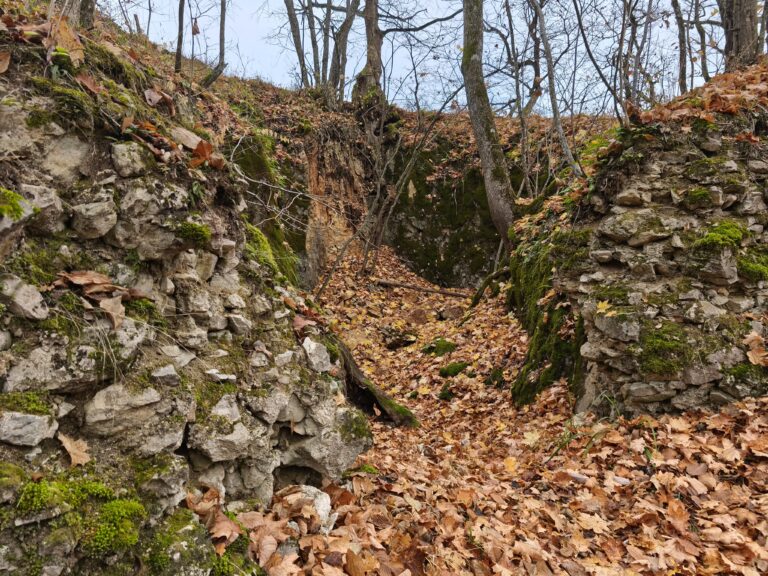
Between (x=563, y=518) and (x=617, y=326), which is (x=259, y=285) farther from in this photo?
(x=617, y=326)

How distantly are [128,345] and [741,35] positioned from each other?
11035 mm

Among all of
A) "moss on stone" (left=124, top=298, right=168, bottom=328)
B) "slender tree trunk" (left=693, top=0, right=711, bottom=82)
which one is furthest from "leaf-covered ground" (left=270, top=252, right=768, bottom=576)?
"slender tree trunk" (left=693, top=0, right=711, bottom=82)

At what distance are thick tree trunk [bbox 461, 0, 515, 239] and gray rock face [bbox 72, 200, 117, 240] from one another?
8.12 m

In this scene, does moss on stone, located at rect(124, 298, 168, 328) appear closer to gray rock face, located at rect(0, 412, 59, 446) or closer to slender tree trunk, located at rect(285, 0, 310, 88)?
gray rock face, located at rect(0, 412, 59, 446)

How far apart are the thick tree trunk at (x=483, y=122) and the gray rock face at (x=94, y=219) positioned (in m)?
8.12

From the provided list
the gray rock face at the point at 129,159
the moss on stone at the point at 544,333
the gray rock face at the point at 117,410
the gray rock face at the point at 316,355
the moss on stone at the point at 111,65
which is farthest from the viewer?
the moss on stone at the point at 544,333

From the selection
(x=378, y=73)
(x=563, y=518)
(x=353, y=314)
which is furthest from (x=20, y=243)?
(x=378, y=73)

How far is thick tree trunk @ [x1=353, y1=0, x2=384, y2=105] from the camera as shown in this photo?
50.2 ft

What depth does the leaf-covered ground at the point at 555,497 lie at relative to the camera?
3.11 m

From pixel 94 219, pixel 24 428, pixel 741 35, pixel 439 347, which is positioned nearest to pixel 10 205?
pixel 94 219

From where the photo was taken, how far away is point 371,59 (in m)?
15.9

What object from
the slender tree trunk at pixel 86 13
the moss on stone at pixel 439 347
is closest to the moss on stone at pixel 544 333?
the moss on stone at pixel 439 347

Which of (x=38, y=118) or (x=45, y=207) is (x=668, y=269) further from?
(x=38, y=118)

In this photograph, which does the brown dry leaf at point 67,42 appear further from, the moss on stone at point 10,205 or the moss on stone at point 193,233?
the moss on stone at point 193,233
